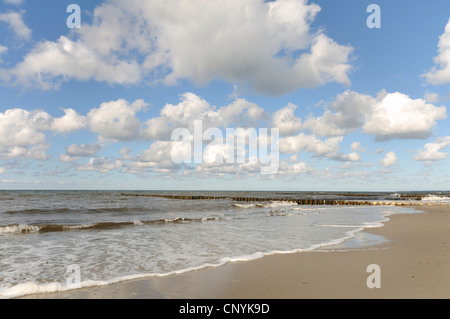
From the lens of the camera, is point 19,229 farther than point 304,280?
Yes

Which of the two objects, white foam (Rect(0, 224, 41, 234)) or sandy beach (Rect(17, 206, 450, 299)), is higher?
sandy beach (Rect(17, 206, 450, 299))

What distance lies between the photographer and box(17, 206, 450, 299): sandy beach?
6590 millimetres

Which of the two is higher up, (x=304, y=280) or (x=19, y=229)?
(x=304, y=280)

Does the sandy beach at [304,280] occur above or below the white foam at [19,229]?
above

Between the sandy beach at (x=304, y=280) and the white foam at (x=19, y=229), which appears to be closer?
the sandy beach at (x=304, y=280)

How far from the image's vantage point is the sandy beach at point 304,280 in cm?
659

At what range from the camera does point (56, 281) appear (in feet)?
25.7

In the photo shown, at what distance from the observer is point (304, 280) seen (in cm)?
760

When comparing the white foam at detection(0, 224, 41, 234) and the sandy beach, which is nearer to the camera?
the sandy beach
